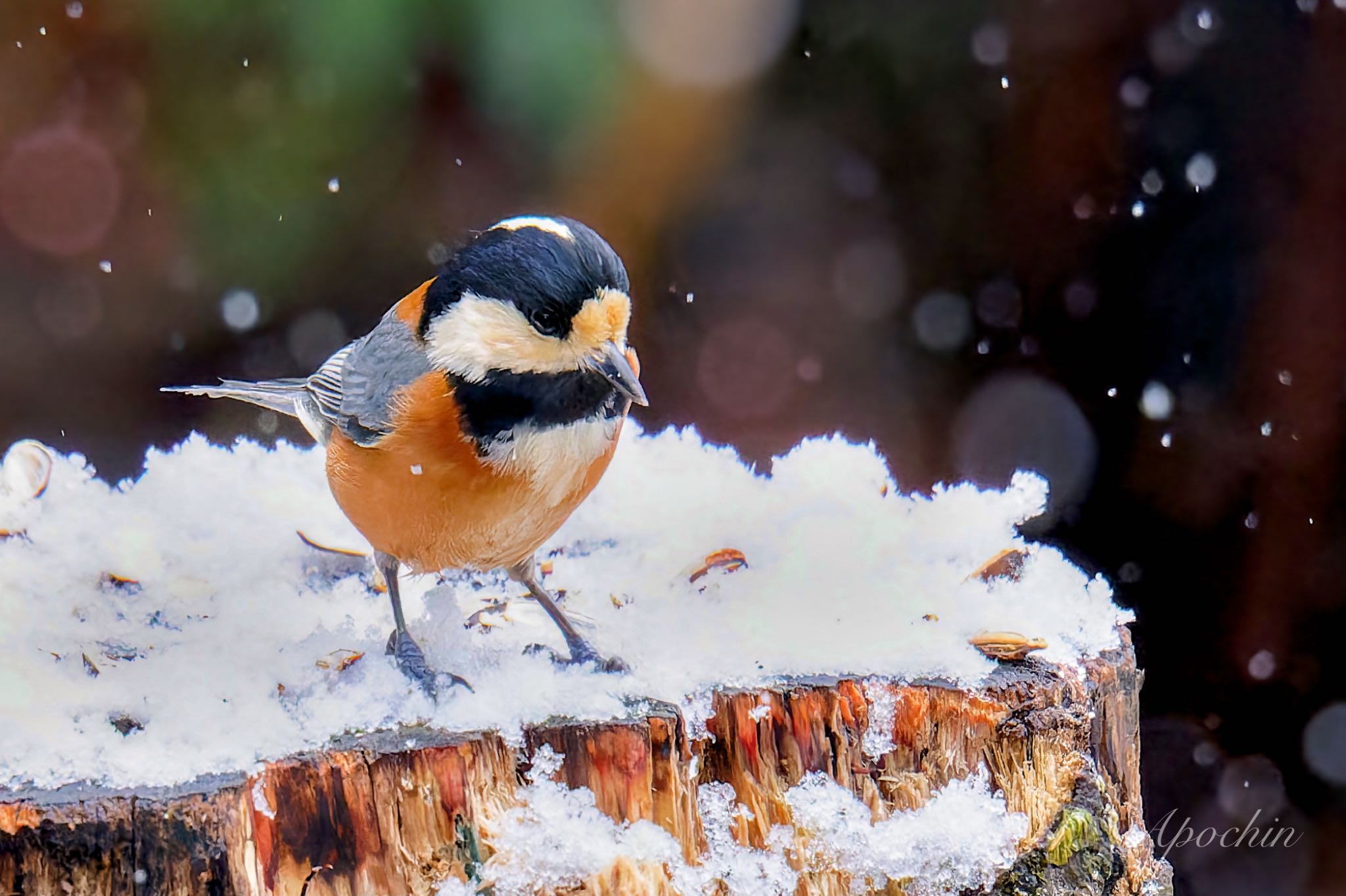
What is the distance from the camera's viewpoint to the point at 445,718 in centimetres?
135

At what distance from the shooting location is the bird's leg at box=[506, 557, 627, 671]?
1.50 m

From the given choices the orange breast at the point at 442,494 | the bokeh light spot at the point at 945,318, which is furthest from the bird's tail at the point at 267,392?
the bokeh light spot at the point at 945,318

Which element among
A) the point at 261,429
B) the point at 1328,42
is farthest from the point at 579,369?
the point at 1328,42

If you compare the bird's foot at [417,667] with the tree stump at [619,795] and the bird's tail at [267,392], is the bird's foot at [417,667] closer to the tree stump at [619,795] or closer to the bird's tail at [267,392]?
the tree stump at [619,795]

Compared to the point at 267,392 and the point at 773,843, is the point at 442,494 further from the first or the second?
the point at 267,392

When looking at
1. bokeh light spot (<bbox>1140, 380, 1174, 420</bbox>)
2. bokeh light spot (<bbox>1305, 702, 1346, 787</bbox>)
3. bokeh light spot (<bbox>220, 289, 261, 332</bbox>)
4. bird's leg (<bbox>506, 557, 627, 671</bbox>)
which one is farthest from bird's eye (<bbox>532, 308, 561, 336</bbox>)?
bokeh light spot (<bbox>1305, 702, 1346, 787</bbox>)

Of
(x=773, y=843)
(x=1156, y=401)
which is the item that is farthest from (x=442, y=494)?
(x=1156, y=401)

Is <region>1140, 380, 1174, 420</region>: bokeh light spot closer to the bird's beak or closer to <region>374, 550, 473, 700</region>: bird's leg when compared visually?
the bird's beak

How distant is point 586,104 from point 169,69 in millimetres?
876

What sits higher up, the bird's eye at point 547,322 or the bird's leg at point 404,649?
the bird's eye at point 547,322

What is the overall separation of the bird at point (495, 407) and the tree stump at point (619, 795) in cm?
16

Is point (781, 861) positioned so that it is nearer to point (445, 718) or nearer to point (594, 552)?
point (445, 718)

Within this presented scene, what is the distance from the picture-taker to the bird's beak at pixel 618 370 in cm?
136

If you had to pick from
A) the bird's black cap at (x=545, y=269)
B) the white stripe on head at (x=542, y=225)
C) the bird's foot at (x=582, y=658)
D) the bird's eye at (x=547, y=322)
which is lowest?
the bird's foot at (x=582, y=658)
